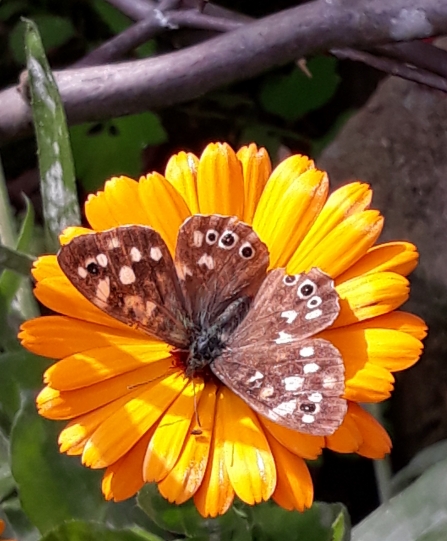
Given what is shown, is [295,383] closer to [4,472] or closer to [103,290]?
[103,290]

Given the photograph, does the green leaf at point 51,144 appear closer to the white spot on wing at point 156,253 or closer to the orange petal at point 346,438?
the white spot on wing at point 156,253

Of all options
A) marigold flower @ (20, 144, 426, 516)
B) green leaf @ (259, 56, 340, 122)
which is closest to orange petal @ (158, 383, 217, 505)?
marigold flower @ (20, 144, 426, 516)

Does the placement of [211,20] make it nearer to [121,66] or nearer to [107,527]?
[121,66]

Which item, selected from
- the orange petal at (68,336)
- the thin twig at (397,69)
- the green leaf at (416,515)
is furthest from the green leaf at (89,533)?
the thin twig at (397,69)

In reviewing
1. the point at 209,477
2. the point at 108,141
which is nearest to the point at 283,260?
the point at 209,477

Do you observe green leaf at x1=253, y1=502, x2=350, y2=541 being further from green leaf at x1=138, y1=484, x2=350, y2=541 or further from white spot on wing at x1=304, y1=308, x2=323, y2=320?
white spot on wing at x1=304, y1=308, x2=323, y2=320

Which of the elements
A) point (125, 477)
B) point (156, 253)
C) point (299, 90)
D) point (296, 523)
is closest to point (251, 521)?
point (296, 523)

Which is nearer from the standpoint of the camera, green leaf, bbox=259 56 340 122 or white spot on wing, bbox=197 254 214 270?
white spot on wing, bbox=197 254 214 270
